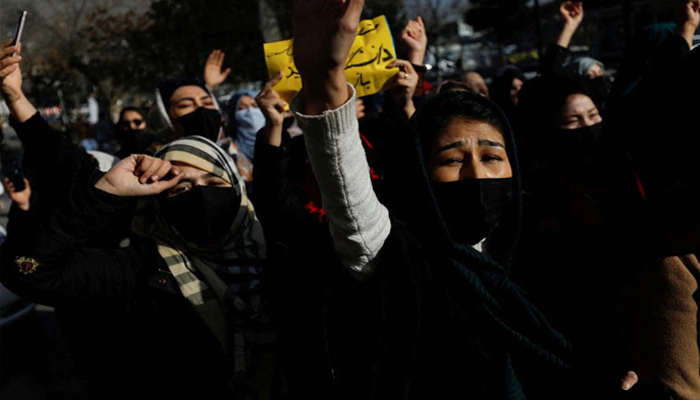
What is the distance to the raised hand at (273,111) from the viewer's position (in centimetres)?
248

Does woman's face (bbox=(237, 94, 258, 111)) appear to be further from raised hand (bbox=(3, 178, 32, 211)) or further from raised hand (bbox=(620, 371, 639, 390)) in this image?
raised hand (bbox=(620, 371, 639, 390))

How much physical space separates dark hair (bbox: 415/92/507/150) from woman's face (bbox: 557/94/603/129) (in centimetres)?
136

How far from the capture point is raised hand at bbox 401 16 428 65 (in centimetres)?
266

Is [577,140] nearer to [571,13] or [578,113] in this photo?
[578,113]

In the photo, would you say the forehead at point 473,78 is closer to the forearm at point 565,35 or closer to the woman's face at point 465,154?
the forearm at point 565,35

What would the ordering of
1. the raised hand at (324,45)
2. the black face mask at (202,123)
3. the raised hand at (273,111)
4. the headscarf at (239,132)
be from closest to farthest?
the raised hand at (324,45) < the raised hand at (273,111) < the black face mask at (202,123) < the headscarf at (239,132)

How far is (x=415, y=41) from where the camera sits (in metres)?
2.66

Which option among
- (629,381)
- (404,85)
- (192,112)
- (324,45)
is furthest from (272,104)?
(629,381)

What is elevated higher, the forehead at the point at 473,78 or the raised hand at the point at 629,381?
the raised hand at the point at 629,381

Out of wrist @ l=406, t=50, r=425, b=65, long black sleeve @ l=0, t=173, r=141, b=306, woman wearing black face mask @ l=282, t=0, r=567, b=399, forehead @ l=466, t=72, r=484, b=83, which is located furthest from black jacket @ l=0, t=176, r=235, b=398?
forehead @ l=466, t=72, r=484, b=83

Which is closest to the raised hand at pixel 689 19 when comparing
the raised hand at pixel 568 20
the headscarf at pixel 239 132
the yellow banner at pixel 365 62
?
the raised hand at pixel 568 20

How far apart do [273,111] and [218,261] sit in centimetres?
75

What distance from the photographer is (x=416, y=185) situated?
4.94 feet

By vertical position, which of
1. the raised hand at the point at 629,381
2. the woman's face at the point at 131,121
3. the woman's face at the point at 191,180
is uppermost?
the woman's face at the point at 191,180
